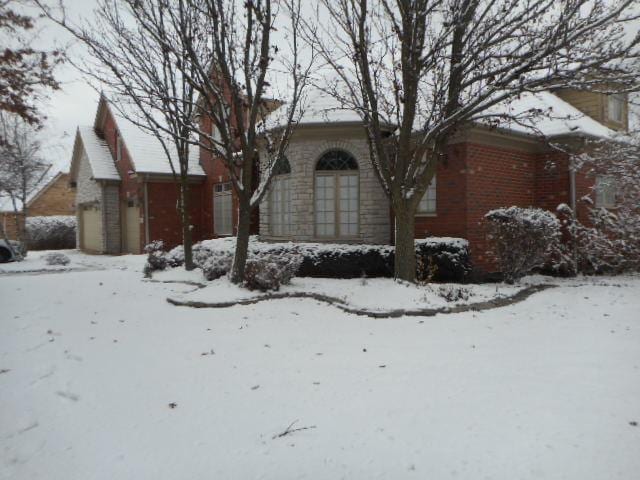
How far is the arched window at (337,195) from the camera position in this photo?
37.0 ft

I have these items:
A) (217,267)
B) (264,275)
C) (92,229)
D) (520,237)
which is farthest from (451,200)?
(92,229)

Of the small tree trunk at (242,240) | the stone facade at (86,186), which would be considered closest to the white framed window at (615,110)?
the small tree trunk at (242,240)

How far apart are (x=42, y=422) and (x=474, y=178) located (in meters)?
9.49

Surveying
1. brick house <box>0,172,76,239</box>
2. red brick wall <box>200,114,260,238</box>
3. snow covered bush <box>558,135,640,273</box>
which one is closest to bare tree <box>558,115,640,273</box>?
snow covered bush <box>558,135,640,273</box>

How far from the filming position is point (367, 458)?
2740mm

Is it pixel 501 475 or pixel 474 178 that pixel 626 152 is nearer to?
pixel 474 178

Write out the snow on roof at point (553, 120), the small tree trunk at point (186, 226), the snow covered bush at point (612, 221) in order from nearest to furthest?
the snow covered bush at point (612, 221) → the snow on roof at point (553, 120) → the small tree trunk at point (186, 226)

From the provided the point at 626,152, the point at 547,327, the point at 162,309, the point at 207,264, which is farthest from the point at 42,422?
the point at 626,152

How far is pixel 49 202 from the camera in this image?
29469mm

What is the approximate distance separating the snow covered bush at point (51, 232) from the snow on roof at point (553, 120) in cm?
2383

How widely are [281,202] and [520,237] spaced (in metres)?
6.10

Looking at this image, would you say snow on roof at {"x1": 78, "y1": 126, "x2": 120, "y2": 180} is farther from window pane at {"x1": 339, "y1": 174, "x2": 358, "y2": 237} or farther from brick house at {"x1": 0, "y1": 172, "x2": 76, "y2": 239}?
window pane at {"x1": 339, "y1": 174, "x2": 358, "y2": 237}

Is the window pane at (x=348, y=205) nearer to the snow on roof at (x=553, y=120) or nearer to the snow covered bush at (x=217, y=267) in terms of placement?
the snow covered bush at (x=217, y=267)

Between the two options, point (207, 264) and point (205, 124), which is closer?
point (207, 264)
